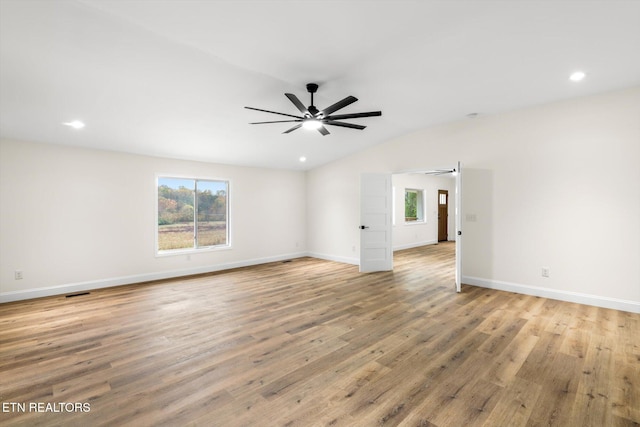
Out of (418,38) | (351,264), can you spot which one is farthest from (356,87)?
(351,264)

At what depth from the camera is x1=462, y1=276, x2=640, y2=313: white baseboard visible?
3873 millimetres

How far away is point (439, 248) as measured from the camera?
9680 millimetres

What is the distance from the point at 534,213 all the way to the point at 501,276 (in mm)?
1166

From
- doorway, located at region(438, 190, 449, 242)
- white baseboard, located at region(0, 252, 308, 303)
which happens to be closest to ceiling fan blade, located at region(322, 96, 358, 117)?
white baseboard, located at region(0, 252, 308, 303)

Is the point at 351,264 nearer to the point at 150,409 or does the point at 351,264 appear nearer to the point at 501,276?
the point at 501,276

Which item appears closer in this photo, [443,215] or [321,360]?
[321,360]

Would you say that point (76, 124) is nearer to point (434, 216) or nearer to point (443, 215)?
point (434, 216)

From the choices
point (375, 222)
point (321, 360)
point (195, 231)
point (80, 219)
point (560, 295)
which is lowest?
point (321, 360)

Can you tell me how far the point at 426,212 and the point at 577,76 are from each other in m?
7.16

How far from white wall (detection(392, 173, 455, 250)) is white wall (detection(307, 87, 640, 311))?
381 cm

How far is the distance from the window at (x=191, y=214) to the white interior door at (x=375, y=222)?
10.6ft

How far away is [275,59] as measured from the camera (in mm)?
3041

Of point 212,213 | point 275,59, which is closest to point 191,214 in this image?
point 212,213

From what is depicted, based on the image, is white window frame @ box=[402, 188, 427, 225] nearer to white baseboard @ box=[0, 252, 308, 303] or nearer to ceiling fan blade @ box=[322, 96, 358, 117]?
white baseboard @ box=[0, 252, 308, 303]
